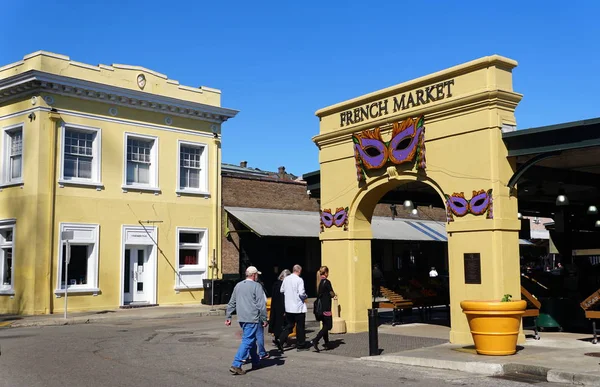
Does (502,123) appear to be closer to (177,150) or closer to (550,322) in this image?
(550,322)

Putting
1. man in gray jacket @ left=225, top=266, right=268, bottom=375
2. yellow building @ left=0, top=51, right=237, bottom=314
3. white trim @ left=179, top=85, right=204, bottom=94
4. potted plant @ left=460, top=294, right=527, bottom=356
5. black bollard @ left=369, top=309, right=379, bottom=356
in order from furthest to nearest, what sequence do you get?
white trim @ left=179, top=85, right=204, bottom=94 < yellow building @ left=0, top=51, right=237, bottom=314 < black bollard @ left=369, top=309, right=379, bottom=356 < potted plant @ left=460, top=294, right=527, bottom=356 < man in gray jacket @ left=225, top=266, right=268, bottom=375

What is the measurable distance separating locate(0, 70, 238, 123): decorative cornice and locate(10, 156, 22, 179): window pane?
7.56ft

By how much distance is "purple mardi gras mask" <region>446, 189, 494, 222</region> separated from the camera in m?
12.9

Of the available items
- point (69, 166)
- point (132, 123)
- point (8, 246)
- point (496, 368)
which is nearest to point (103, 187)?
point (69, 166)

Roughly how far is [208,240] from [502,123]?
686 inches

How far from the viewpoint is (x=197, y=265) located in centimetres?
2784

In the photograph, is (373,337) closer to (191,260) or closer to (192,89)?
(191,260)

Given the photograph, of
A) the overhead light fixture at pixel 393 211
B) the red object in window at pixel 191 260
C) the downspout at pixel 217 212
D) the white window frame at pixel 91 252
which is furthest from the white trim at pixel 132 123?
the overhead light fixture at pixel 393 211

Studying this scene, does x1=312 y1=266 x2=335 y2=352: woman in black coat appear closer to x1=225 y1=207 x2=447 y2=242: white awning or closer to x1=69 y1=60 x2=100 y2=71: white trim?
x1=225 y1=207 x2=447 y2=242: white awning

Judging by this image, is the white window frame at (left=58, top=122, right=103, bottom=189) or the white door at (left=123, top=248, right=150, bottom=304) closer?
the white window frame at (left=58, top=122, right=103, bottom=189)

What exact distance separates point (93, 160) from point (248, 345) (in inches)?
658

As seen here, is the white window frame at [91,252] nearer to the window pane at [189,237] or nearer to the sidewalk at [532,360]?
the window pane at [189,237]

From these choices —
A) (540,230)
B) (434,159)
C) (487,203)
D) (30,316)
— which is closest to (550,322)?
(487,203)

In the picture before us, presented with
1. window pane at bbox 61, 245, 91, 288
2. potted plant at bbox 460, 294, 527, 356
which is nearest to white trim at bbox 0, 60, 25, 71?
window pane at bbox 61, 245, 91, 288
